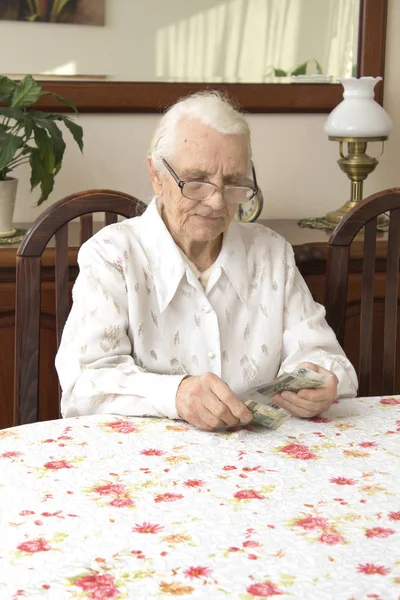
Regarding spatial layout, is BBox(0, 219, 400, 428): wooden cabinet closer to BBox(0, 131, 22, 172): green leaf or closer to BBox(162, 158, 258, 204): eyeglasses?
BBox(0, 131, 22, 172): green leaf

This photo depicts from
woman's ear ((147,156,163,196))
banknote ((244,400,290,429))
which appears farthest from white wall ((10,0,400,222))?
banknote ((244,400,290,429))

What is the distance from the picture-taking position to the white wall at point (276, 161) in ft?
9.17

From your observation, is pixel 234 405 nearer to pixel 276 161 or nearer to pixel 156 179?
pixel 156 179

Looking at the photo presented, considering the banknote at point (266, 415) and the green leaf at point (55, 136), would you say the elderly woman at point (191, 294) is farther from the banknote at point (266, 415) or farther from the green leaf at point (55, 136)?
the green leaf at point (55, 136)

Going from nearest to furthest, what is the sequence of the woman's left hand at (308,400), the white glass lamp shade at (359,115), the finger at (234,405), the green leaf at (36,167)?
the finger at (234,405) → the woman's left hand at (308,400) → the green leaf at (36,167) → the white glass lamp shade at (359,115)

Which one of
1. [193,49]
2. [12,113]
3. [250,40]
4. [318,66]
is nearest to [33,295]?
[12,113]

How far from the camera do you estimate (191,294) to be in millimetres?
1866

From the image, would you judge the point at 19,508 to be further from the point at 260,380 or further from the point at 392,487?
the point at 260,380

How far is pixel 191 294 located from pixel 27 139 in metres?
0.77

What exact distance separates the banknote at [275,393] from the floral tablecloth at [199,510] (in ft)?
0.09

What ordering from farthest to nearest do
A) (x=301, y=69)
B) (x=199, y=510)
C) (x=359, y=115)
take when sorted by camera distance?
1. (x=301, y=69)
2. (x=359, y=115)
3. (x=199, y=510)

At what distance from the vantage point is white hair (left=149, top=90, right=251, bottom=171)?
1808mm

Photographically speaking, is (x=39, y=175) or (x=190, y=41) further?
(x=190, y=41)

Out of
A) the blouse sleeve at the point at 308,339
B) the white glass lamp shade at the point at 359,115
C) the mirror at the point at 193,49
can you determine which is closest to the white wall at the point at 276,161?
the mirror at the point at 193,49
